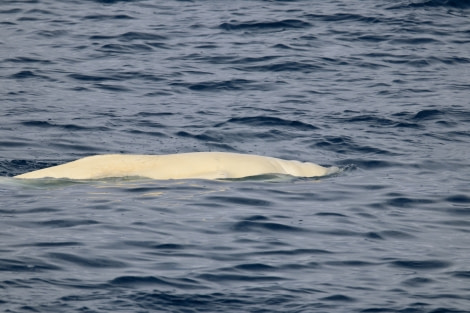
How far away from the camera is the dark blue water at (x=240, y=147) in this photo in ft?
28.5

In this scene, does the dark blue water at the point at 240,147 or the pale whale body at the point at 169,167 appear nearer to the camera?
the dark blue water at the point at 240,147

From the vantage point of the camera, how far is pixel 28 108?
17.9m

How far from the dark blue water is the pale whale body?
0.22 meters

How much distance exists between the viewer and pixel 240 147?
16.1m

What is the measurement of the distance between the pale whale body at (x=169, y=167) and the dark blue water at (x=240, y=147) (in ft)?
0.71

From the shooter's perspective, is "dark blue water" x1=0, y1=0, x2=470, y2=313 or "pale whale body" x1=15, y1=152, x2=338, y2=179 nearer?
"dark blue water" x1=0, y1=0, x2=470, y2=313

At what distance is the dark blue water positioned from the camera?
8.67 metres

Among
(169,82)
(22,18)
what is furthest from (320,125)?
(22,18)

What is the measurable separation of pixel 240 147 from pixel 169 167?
131 inches

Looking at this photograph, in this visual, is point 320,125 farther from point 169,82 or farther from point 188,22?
point 188,22

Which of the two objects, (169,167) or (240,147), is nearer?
(169,167)

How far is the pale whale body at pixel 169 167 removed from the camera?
12.7 m

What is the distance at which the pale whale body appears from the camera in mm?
12719

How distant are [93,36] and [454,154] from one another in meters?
11.3
